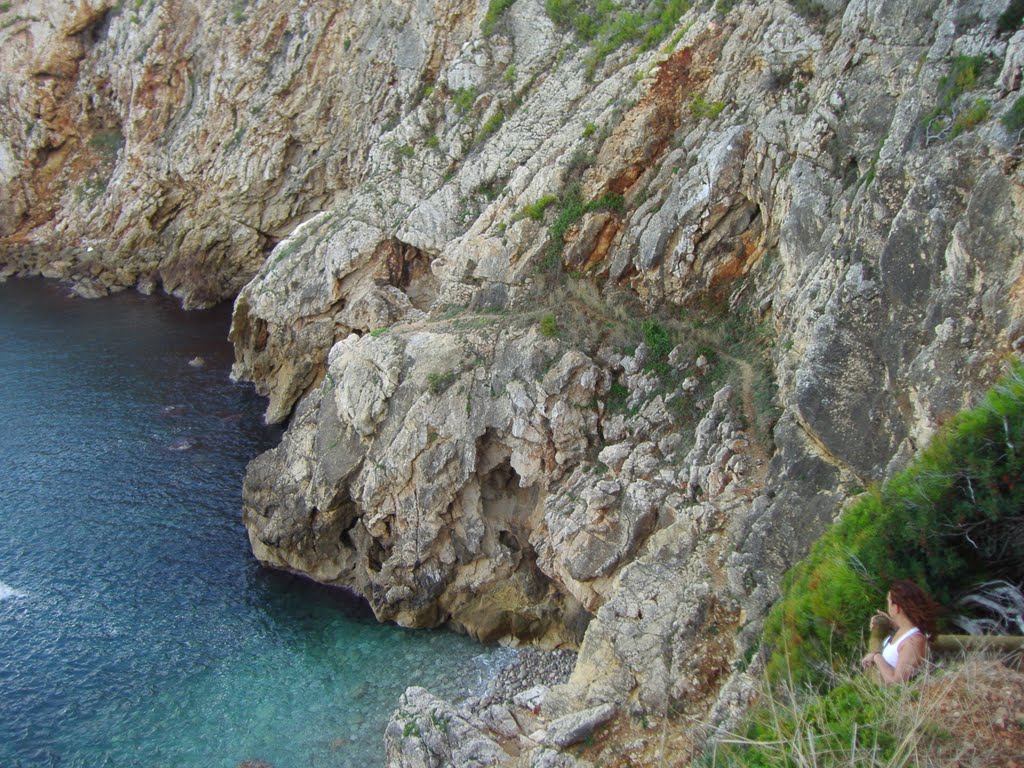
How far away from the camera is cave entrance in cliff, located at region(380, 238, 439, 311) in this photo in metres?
42.6

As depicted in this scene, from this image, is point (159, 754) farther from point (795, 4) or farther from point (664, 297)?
point (795, 4)

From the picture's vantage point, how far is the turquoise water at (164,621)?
85.3 ft

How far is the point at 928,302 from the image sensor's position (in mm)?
18297

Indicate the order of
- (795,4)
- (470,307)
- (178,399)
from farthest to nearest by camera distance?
(178,399) < (470,307) < (795,4)

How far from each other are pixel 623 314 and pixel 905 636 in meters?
21.1

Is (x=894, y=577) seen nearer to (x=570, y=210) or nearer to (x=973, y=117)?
(x=973, y=117)

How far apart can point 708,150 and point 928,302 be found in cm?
1248

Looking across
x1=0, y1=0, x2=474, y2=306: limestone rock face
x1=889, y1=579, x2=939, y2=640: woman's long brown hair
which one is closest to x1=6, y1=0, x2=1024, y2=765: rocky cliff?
x1=0, y1=0, x2=474, y2=306: limestone rock face

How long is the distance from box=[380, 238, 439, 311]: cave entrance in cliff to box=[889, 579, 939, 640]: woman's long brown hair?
34027mm

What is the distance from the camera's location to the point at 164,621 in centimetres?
3088

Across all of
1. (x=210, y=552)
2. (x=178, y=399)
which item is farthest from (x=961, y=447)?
(x=178, y=399)

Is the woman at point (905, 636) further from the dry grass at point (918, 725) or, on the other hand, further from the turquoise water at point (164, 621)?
the turquoise water at point (164, 621)

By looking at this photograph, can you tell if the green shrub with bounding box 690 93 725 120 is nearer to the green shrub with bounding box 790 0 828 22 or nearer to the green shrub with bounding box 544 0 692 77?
the green shrub with bounding box 790 0 828 22

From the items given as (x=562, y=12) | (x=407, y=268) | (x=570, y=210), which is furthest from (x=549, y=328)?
(x=562, y=12)
